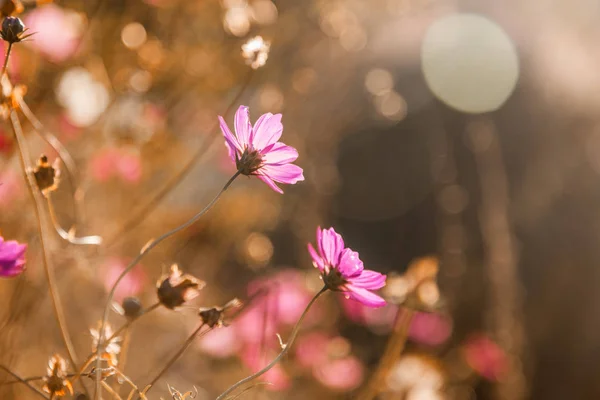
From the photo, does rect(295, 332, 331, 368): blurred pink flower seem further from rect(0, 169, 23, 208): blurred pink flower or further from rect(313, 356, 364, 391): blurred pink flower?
rect(0, 169, 23, 208): blurred pink flower

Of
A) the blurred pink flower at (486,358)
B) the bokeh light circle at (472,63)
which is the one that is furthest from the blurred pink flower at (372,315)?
the bokeh light circle at (472,63)

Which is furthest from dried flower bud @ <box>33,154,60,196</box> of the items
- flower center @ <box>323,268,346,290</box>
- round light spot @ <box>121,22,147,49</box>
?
round light spot @ <box>121,22,147,49</box>

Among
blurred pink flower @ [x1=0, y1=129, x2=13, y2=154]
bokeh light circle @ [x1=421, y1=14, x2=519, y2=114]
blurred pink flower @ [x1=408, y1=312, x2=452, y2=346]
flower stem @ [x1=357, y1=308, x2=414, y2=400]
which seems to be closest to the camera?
flower stem @ [x1=357, y1=308, x2=414, y2=400]

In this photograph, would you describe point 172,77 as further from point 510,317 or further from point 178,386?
point 510,317

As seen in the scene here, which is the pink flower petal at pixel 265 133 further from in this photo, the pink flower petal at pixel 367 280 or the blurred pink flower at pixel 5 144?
the blurred pink flower at pixel 5 144

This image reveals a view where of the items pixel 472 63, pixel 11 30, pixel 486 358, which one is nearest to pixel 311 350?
pixel 486 358

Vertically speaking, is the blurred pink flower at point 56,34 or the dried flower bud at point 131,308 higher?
the blurred pink flower at point 56,34

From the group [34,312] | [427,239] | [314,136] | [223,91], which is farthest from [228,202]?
[427,239]
